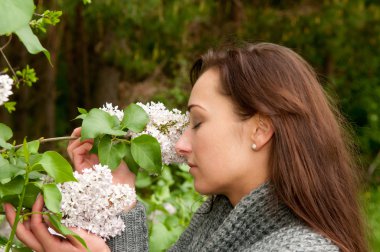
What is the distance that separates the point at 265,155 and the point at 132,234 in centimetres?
39

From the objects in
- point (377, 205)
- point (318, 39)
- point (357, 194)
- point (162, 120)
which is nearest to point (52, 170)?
point (162, 120)

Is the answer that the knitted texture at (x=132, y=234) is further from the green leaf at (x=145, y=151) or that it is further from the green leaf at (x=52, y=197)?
the green leaf at (x=52, y=197)

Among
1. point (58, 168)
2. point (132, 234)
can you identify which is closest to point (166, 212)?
point (132, 234)

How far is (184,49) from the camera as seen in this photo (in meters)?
6.80

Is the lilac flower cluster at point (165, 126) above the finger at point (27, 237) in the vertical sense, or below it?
above

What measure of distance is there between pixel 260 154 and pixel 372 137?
523 centimetres

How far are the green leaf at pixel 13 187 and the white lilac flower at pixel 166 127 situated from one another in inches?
13.5

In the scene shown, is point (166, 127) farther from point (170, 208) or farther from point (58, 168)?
point (170, 208)

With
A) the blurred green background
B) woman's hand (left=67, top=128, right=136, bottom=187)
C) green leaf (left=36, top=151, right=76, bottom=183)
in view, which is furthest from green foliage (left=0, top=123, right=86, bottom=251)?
the blurred green background

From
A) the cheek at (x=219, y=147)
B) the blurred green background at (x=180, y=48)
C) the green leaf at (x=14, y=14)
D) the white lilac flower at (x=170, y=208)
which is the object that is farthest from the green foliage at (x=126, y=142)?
the blurred green background at (x=180, y=48)

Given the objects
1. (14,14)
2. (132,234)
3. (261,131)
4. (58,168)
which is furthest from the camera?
(132,234)

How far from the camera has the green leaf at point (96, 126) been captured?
4.54 feet

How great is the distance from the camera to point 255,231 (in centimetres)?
149

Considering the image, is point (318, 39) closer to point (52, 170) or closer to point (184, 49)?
point (184, 49)
